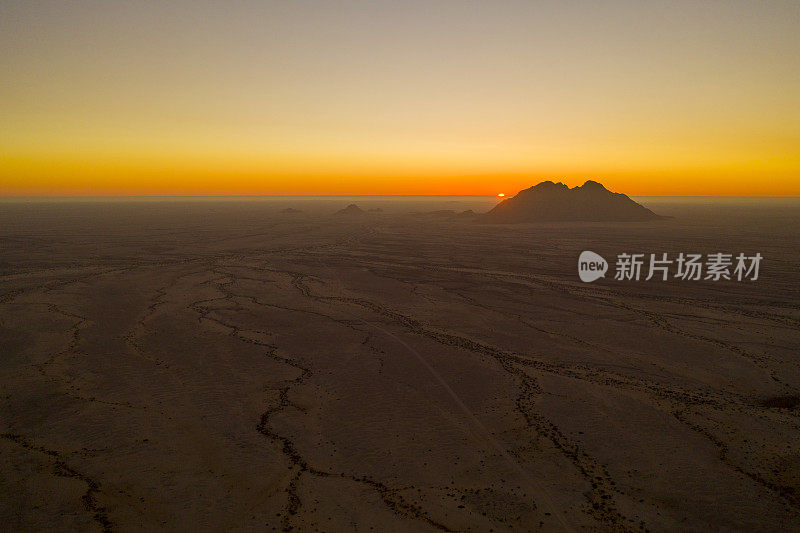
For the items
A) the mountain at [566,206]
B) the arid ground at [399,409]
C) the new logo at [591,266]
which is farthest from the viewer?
the mountain at [566,206]

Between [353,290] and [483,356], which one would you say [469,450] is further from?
[353,290]

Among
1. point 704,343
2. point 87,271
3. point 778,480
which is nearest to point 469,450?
point 778,480

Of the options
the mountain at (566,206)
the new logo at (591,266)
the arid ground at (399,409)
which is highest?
the mountain at (566,206)

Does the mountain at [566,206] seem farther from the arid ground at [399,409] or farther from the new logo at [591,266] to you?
Result: the arid ground at [399,409]

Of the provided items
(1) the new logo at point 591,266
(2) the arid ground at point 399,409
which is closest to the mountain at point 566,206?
(1) the new logo at point 591,266

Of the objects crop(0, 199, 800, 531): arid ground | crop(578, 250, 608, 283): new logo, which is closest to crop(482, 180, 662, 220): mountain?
crop(578, 250, 608, 283): new logo

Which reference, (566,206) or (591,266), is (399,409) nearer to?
(591,266)

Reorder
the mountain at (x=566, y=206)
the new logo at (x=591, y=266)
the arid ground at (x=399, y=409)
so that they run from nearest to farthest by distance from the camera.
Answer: the arid ground at (x=399, y=409) < the new logo at (x=591, y=266) < the mountain at (x=566, y=206)
